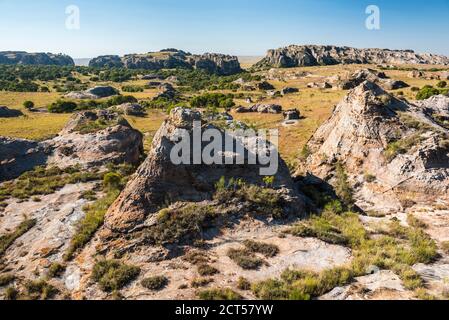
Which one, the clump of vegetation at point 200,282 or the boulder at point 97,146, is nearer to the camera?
the clump of vegetation at point 200,282

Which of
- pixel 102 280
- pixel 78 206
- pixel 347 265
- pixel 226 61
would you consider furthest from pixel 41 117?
pixel 226 61

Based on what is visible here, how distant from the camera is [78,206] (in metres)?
20.5

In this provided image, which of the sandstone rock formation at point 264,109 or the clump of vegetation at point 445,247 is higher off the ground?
the sandstone rock formation at point 264,109

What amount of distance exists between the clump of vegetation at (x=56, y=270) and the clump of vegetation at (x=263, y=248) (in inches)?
285

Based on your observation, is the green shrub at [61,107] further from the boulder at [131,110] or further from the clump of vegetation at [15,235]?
the clump of vegetation at [15,235]

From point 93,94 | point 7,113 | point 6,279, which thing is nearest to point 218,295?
point 6,279

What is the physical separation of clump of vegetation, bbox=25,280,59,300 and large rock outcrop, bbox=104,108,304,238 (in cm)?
312

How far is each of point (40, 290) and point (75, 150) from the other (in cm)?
2015

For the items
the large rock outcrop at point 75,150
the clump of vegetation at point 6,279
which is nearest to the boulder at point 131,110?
the large rock outcrop at point 75,150

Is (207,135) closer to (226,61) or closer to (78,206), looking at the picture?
(78,206)

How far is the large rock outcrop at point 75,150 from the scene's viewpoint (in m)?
29.2

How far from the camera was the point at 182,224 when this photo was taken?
1514cm

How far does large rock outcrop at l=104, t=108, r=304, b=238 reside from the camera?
15930mm

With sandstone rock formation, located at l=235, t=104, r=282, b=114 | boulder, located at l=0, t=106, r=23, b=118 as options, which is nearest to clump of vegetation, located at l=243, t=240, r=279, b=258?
sandstone rock formation, located at l=235, t=104, r=282, b=114
